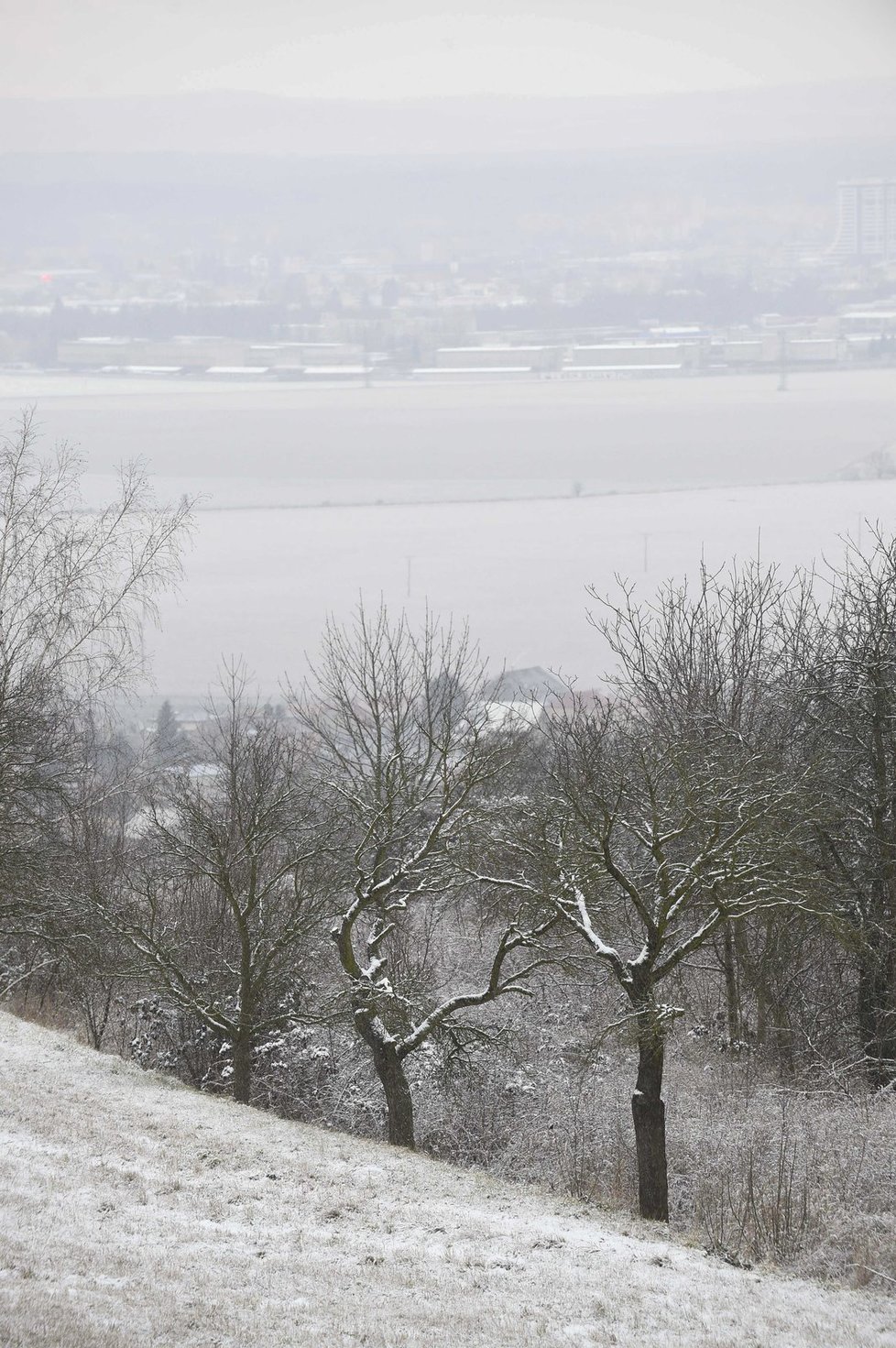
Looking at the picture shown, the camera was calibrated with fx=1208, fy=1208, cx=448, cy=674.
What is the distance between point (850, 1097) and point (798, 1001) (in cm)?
276

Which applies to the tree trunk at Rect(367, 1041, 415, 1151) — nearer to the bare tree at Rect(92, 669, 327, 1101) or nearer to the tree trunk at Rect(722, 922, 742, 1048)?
the bare tree at Rect(92, 669, 327, 1101)

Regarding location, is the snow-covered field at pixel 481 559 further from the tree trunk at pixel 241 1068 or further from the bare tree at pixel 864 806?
the tree trunk at pixel 241 1068

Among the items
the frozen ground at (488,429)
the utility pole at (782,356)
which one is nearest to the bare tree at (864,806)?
the frozen ground at (488,429)

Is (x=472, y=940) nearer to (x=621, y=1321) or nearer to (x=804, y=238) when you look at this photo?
(x=621, y=1321)

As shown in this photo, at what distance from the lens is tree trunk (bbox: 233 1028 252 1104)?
1368 centimetres

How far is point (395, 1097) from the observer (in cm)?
1237

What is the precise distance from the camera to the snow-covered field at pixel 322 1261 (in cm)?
642

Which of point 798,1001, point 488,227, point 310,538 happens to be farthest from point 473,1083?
point 488,227

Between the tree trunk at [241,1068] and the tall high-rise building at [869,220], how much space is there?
127337mm

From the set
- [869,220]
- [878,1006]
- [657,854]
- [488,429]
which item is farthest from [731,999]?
[869,220]

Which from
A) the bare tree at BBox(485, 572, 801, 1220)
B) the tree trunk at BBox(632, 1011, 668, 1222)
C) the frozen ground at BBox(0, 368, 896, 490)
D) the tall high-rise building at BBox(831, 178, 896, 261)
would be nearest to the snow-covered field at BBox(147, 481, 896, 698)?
the frozen ground at BBox(0, 368, 896, 490)

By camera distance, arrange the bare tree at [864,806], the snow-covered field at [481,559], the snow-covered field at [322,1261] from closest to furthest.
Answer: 1. the snow-covered field at [322,1261]
2. the bare tree at [864,806]
3. the snow-covered field at [481,559]

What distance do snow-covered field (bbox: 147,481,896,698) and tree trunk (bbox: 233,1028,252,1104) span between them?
186 ft

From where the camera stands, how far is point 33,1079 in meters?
11.5
